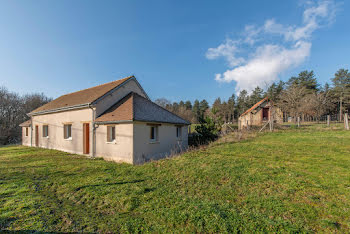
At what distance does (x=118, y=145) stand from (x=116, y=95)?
5.06 m

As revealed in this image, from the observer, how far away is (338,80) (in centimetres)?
4191

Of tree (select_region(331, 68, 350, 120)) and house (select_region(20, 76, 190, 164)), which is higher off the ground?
tree (select_region(331, 68, 350, 120))

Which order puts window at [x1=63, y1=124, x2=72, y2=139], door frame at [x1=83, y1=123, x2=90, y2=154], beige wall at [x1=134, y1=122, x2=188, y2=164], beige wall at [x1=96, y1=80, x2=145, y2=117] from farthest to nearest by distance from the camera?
window at [x1=63, y1=124, x2=72, y2=139] < door frame at [x1=83, y1=123, x2=90, y2=154] < beige wall at [x1=96, y1=80, x2=145, y2=117] < beige wall at [x1=134, y1=122, x2=188, y2=164]

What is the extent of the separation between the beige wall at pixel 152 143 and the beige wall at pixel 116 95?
4291mm

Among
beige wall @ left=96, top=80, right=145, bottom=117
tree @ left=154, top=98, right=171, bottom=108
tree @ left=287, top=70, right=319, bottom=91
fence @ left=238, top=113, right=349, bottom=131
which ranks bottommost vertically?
fence @ left=238, top=113, right=349, bottom=131

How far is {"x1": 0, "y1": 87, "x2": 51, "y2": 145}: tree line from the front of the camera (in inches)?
1208

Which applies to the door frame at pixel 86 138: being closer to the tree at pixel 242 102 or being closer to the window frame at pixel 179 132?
the window frame at pixel 179 132

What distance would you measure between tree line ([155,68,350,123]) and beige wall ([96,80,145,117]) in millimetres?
7606

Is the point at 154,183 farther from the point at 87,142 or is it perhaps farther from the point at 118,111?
the point at 87,142

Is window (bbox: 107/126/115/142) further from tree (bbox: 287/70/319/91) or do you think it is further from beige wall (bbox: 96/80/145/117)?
tree (bbox: 287/70/319/91)

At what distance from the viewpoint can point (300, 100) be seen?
28.8 m

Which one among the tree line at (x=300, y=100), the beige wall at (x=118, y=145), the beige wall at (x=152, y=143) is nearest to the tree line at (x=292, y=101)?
the tree line at (x=300, y=100)

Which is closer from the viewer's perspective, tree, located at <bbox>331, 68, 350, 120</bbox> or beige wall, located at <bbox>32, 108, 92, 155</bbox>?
beige wall, located at <bbox>32, 108, 92, 155</bbox>

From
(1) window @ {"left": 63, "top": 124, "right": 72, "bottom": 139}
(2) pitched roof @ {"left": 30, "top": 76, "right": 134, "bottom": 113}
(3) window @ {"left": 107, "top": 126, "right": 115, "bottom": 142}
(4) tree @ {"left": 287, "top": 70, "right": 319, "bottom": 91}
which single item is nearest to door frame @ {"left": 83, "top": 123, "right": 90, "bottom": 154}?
(2) pitched roof @ {"left": 30, "top": 76, "right": 134, "bottom": 113}
